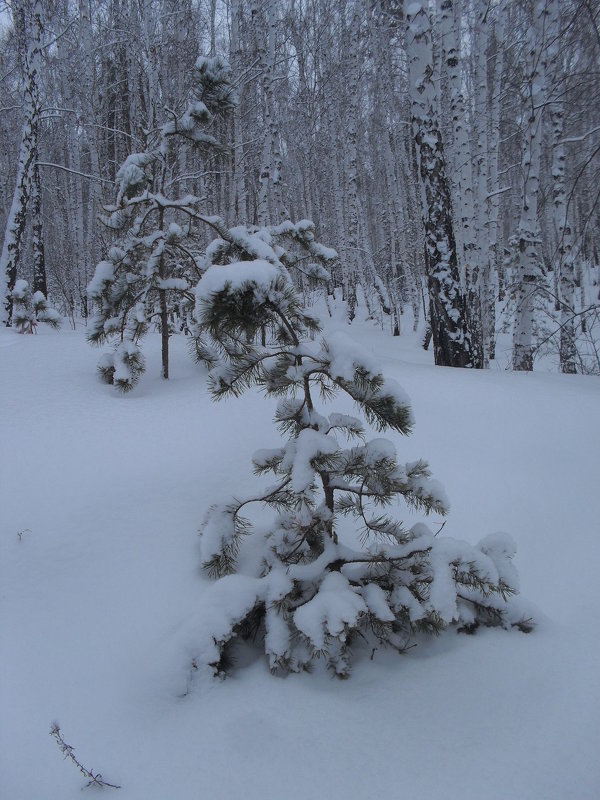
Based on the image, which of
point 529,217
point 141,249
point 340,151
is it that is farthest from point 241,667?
point 340,151

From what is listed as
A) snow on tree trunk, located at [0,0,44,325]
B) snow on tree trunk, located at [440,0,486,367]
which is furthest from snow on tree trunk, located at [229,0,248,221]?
snow on tree trunk, located at [440,0,486,367]

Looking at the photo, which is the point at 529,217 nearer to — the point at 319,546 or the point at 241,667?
the point at 319,546

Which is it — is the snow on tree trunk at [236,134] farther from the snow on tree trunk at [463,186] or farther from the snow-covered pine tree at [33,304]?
the snow on tree trunk at [463,186]

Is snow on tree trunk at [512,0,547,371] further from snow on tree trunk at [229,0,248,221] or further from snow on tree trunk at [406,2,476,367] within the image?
snow on tree trunk at [229,0,248,221]

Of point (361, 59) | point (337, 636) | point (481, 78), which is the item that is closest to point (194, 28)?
point (361, 59)

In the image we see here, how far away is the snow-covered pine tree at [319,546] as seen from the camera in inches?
68.9

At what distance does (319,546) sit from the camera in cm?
217

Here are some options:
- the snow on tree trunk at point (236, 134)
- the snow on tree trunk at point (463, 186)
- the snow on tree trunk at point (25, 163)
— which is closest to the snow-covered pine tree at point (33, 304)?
the snow on tree trunk at point (25, 163)

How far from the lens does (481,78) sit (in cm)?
934

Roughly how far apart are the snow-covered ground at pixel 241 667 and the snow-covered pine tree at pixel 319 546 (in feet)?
0.38

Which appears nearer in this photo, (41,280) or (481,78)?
(481,78)

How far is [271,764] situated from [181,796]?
0.28 m

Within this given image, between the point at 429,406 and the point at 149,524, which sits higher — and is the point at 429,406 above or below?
above

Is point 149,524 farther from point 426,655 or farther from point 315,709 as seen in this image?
point 426,655
